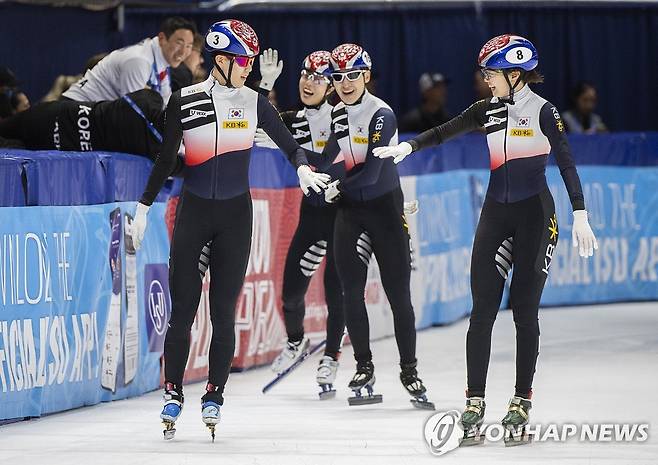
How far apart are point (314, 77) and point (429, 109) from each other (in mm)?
5541

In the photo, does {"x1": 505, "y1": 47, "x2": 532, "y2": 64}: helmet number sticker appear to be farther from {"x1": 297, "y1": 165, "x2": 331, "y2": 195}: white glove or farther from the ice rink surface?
the ice rink surface

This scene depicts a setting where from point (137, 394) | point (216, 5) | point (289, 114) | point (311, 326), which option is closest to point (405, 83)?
point (216, 5)

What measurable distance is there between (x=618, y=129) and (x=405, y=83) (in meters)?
2.61

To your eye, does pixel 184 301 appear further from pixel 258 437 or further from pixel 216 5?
pixel 216 5

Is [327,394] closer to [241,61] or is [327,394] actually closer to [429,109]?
[241,61]

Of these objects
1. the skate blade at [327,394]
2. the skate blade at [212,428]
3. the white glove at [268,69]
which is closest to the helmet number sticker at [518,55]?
the skate blade at [212,428]

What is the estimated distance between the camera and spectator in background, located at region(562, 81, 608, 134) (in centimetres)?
1496

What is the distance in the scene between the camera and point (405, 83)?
51.3ft

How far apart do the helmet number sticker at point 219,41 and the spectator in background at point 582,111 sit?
8532 millimetres

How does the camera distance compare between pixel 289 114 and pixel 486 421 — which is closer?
pixel 486 421

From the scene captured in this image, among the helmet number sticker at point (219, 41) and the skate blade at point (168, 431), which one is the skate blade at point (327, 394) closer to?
the skate blade at point (168, 431)

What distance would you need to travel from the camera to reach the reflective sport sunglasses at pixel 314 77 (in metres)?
8.80

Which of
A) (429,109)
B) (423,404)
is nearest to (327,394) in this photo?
(423,404)

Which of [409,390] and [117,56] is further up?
[117,56]
